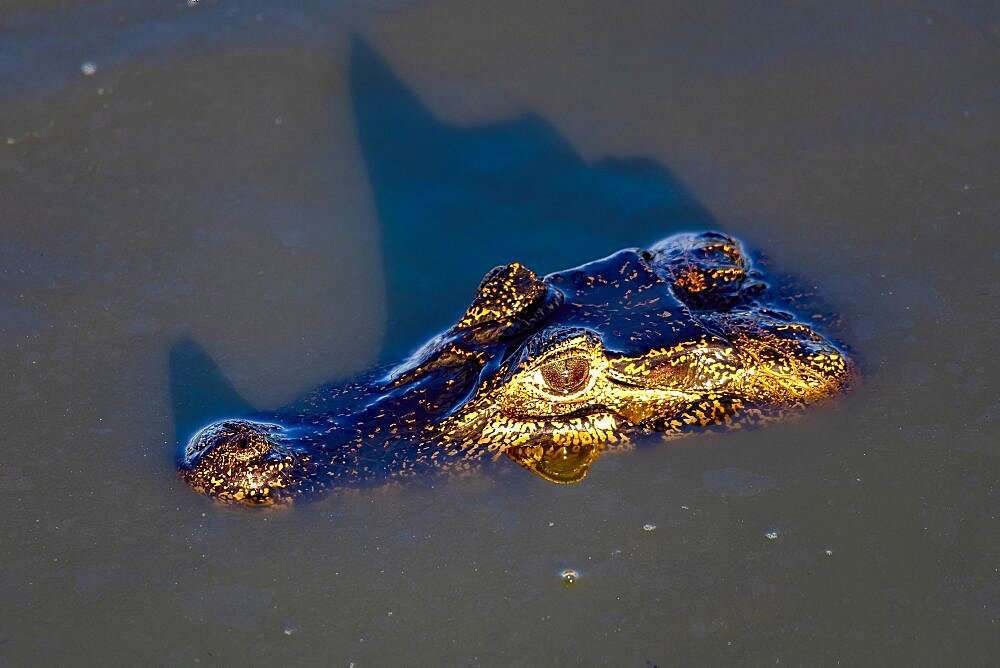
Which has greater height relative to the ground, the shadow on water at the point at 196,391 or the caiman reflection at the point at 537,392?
the caiman reflection at the point at 537,392

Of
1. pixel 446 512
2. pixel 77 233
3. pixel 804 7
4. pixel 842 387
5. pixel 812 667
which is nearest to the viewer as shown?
pixel 812 667

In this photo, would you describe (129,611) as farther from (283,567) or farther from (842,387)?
(842,387)


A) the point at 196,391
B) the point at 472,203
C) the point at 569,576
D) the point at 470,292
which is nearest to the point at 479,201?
the point at 472,203

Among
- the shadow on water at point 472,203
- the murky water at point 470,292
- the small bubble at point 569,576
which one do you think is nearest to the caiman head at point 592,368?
the murky water at point 470,292

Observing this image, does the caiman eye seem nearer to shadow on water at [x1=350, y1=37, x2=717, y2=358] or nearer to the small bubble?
the small bubble

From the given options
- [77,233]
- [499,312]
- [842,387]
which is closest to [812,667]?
[842,387]

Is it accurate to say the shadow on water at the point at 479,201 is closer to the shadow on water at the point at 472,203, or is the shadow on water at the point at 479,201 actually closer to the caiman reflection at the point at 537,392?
the shadow on water at the point at 472,203
